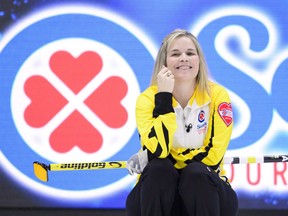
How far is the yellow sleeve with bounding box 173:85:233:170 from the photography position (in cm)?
164

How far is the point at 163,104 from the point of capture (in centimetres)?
160

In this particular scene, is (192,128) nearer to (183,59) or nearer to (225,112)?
(225,112)

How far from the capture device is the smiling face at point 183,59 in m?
1.70

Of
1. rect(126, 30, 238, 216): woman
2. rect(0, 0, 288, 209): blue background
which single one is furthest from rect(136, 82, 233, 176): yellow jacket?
rect(0, 0, 288, 209): blue background

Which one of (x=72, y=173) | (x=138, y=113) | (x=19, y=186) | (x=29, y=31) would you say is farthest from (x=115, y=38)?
(x=138, y=113)

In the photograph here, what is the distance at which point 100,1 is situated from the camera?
2781mm

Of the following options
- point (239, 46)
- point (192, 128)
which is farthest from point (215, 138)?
point (239, 46)

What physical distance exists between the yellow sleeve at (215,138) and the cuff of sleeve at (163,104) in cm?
15

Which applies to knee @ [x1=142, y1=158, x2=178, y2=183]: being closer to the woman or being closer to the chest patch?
the woman

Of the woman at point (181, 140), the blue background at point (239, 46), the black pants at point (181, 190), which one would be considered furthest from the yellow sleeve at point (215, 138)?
the blue background at point (239, 46)

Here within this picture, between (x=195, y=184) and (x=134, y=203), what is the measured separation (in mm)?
234

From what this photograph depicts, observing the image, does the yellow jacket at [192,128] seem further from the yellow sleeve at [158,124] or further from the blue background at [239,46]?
the blue background at [239,46]

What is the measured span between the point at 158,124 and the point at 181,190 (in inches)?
8.7

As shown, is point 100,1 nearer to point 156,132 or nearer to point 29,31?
point 29,31
